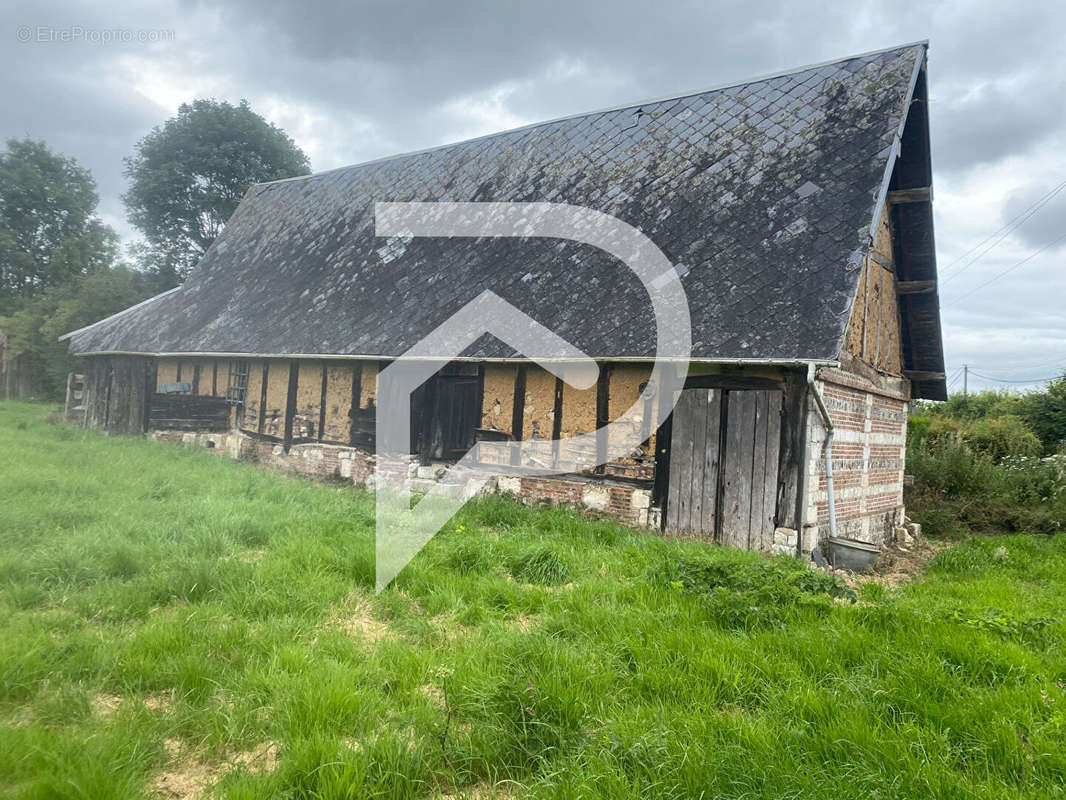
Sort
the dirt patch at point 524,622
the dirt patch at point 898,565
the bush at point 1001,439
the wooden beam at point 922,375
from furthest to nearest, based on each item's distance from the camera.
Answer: the bush at point 1001,439
the wooden beam at point 922,375
the dirt patch at point 898,565
the dirt patch at point 524,622

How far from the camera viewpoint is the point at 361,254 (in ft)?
45.5

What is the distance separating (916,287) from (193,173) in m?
31.5

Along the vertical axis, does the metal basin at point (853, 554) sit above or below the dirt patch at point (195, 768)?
above

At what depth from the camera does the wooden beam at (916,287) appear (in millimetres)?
10359

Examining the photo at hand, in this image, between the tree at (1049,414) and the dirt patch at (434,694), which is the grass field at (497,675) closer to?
the dirt patch at (434,694)

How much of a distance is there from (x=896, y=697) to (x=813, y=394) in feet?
15.1

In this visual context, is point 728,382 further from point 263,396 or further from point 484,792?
point 263,396

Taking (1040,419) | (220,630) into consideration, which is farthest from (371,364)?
(1040,419)

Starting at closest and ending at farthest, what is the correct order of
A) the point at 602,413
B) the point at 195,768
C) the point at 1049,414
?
1. the point at 195,768
2. the point at 602,413
3. the point at 1049,414

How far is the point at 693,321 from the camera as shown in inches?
317

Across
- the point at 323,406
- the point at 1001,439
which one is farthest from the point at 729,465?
the point at 1001,439

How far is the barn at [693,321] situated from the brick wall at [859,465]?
0.05 metres

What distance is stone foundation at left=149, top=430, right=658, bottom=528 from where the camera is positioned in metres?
8.65

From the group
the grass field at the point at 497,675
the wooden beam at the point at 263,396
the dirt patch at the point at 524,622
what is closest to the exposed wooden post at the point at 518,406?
the grass field at the point at 497,675
